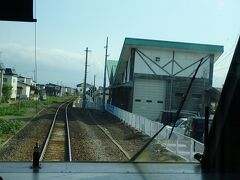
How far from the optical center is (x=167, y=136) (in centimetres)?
1028

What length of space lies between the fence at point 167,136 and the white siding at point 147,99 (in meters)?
1.38

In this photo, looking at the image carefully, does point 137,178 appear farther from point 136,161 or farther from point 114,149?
point 114,149

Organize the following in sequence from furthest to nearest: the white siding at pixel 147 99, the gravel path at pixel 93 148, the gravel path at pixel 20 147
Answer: the white siding at pixel 147 99
the gravel path at pixel 93 148
the gravel path at pixel 20 147

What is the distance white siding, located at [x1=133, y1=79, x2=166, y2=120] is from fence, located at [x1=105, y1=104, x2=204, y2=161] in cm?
Answer: 138

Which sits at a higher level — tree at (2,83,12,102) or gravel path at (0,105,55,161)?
tree at (2,83,12,102)

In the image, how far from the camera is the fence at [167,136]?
8552 millimetres

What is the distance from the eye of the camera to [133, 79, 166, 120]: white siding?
27.4 metres

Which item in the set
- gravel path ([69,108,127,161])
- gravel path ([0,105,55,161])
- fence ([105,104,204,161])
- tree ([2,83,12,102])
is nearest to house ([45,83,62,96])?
tree ([2,83,12,102])

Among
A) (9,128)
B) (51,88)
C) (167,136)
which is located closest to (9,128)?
(9,128)

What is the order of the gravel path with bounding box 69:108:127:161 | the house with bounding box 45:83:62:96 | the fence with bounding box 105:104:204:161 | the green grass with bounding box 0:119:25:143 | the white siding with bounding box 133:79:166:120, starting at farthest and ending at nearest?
the house with bounding box 45:83:62:96 < the white siding with bounding box 133:79:166:120 < the green grass with bounding box 0:119:25:143 < the gravel path with bounding box 69:108:127:161 < the fence with bounding box 105:104:204:161

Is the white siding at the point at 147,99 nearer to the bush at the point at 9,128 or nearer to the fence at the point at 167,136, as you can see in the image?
the fence at the point at 167,136

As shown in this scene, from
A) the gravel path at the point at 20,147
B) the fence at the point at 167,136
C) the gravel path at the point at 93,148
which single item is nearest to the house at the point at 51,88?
the fence at the point at 167,136

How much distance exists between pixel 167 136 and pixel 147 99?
21.9m

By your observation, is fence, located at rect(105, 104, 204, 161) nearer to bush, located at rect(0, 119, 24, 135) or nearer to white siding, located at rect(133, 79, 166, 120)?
white siding, located at rect(133, 79, 166, 120)
